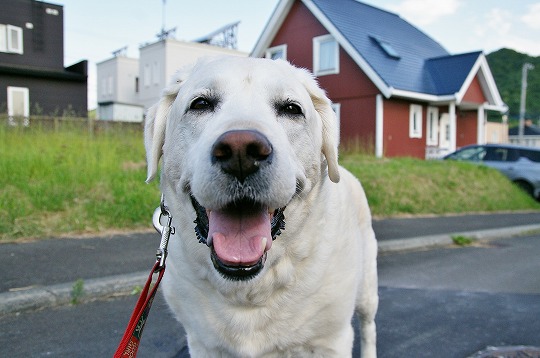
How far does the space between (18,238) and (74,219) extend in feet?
2.50

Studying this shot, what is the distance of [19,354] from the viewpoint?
9.91 feet

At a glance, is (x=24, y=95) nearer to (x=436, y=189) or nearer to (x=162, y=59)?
(x=162, y=59)

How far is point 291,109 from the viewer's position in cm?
221

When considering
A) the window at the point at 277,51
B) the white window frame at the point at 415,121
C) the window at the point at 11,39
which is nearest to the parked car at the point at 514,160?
the white window frame at the point at 415,121

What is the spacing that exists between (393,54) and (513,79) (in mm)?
49552

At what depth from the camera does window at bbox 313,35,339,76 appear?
2175cm

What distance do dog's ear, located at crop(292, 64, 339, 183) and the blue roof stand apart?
58.7ft

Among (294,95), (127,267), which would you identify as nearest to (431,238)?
(127,267)

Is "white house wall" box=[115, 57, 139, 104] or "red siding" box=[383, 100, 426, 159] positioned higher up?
"white house wall" box=[115, 57, 139, 104]

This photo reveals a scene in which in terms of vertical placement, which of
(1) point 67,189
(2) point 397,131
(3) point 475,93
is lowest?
(1) point 67,189

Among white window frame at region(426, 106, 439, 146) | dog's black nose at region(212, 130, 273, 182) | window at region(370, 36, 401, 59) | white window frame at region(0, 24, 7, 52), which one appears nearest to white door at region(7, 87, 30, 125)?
white window frame at region(0, 24, 7, 52)

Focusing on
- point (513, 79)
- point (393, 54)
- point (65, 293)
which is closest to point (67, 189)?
point (65, 293)

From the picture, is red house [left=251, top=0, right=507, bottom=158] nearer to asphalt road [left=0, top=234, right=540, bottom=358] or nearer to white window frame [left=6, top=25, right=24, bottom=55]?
white window frame [left=6, top=25, right=24, bottom=55]

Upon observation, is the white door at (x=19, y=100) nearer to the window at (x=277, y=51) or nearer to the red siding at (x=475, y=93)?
the window at (x=277, y=51)
